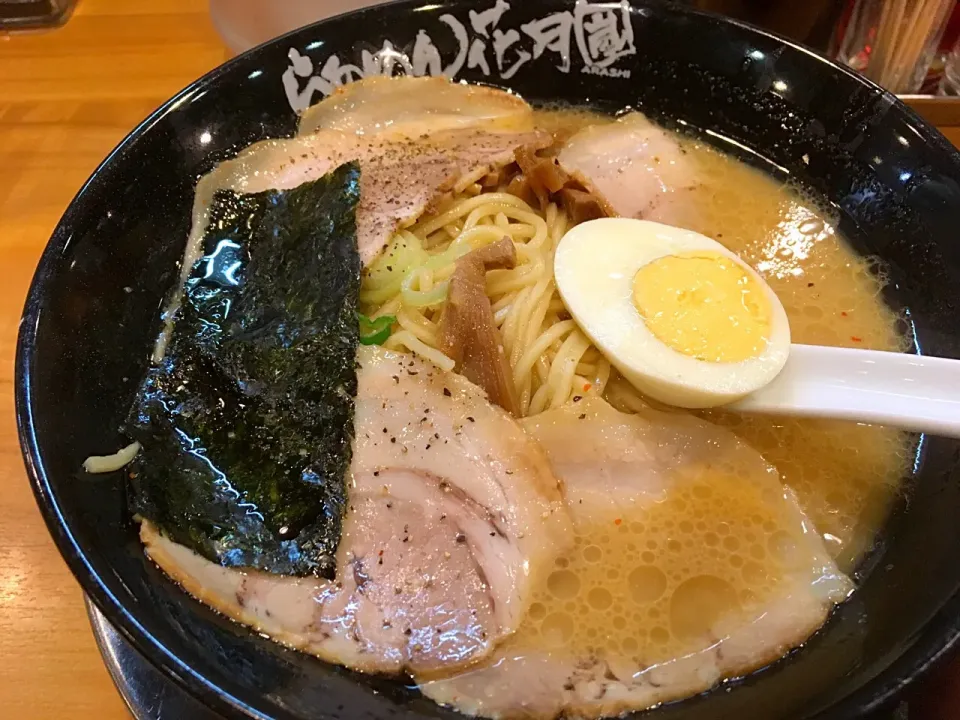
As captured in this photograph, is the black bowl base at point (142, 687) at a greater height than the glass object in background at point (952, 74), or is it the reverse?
the glass object in background at point (952, 74)

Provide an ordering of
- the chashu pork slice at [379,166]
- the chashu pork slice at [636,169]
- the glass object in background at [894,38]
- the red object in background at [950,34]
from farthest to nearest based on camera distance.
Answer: the red object in background at [950,34] → the glass object in background at [894,38] → the chashu pork slice at [636,169] → the chashu pork slice at [379,166]

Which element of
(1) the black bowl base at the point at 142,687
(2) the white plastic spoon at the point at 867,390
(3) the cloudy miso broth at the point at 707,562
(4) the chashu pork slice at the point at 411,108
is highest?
(4) the chashu pork slice at the point at 411,108

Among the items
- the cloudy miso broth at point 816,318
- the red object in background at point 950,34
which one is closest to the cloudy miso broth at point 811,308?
the cloudy miso broth at point 816,318

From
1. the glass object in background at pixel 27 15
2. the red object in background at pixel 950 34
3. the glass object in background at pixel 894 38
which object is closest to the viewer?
the glass object in background at pixel 894 38

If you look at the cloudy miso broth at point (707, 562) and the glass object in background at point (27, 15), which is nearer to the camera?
the cloudy miso broth at point (707, 562)

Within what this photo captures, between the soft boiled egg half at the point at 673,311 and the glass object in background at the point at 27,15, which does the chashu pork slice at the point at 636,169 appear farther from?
the glass object in background at the point at 27,15

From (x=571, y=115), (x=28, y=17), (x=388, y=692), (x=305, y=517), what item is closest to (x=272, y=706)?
(x=388, y=692)

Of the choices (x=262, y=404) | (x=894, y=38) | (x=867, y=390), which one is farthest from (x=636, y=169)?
(x=262, y=404)
